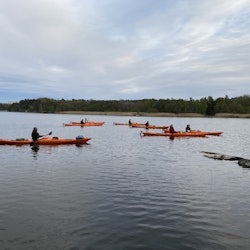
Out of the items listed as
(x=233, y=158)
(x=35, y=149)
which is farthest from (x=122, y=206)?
(x=35, y=149)

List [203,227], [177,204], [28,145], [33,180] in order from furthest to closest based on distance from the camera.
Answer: [28,145], [33,180], [177,204], [203,227]

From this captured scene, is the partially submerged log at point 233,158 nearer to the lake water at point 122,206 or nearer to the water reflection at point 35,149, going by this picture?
the lake water at point 122,206

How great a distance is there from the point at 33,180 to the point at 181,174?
8.50 metres

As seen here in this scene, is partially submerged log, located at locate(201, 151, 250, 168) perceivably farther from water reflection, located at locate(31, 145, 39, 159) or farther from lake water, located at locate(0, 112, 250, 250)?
water reflection, located at locate(31, 145, 39, 159)

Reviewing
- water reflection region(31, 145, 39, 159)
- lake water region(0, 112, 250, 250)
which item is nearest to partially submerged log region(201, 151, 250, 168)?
lake water region(0, 112, 250, 250)

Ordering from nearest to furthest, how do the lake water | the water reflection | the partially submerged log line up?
the lake water → the partially submerged log → the water reflection

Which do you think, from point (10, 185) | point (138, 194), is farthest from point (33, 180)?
point (138, 194)

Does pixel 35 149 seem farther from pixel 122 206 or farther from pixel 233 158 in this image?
pixel 122 206

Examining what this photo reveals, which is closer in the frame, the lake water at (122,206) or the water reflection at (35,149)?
the lake water at (122,206)

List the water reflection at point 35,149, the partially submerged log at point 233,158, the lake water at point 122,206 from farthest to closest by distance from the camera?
the water reflection at point 35,149, the partially submerged log at point 233,158, the lake water at point 122,206

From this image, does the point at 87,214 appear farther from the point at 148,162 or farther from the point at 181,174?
the point at 148,162

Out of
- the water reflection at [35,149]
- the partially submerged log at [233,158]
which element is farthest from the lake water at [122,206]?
the water reflection at [35,149]

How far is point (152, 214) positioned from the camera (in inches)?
460

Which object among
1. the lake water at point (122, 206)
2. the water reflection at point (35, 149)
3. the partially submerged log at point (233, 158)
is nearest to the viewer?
the lake water at point (122, 206)
